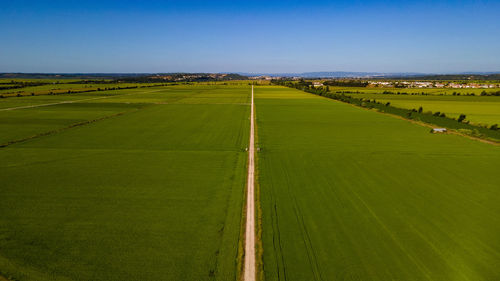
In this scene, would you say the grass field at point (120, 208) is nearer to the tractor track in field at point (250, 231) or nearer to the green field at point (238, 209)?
the green field at point (238, 209)

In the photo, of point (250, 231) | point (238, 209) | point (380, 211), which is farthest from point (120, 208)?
point (380, 211)

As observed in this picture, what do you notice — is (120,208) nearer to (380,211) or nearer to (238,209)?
(238,209)

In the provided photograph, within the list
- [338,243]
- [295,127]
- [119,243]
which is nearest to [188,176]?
[119,243]

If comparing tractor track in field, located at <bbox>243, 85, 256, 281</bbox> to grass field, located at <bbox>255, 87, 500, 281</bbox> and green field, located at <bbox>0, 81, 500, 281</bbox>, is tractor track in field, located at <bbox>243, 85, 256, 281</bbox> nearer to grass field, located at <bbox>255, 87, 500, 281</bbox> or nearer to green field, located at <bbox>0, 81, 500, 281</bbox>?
green field, located at <bbox>0, 81, 500, 281</bbox>

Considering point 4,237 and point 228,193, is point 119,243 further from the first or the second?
point 228,193

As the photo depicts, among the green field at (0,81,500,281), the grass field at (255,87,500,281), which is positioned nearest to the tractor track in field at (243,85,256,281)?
the green field at (0,81,500,281)

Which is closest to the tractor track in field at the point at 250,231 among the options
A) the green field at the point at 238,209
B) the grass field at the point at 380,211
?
the green field at the point at 238,209
